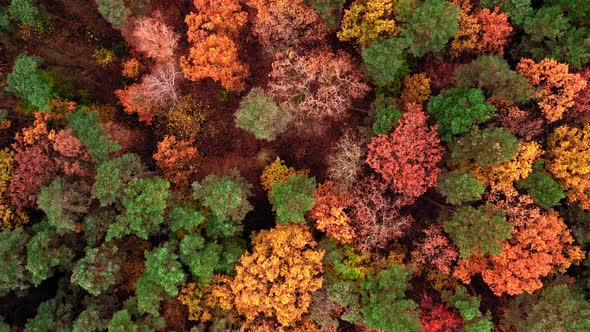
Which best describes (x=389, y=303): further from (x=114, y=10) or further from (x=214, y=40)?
(x=114, y=10)

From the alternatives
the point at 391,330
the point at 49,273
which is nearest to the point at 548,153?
the point at 391,330

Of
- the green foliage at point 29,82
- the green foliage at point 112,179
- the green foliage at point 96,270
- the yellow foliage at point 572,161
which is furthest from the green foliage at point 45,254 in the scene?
the yellow foliage at point 572,161

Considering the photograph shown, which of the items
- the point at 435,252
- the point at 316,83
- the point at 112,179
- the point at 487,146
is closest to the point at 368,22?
the point at 316,83

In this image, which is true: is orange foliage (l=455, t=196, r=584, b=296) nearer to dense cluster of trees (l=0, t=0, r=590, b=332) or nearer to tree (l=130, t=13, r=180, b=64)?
dense cluster of trees (l=0, t=0, r=590, b=332)

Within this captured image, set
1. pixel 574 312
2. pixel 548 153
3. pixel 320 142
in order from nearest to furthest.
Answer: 1. pixel 574 312
2. pixel 548 153
3. pixel 320 142

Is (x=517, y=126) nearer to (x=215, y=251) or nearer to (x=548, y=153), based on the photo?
(x=548, y=153)

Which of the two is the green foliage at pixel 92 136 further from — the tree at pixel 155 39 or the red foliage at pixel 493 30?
the red foliage at pixel 493 30
